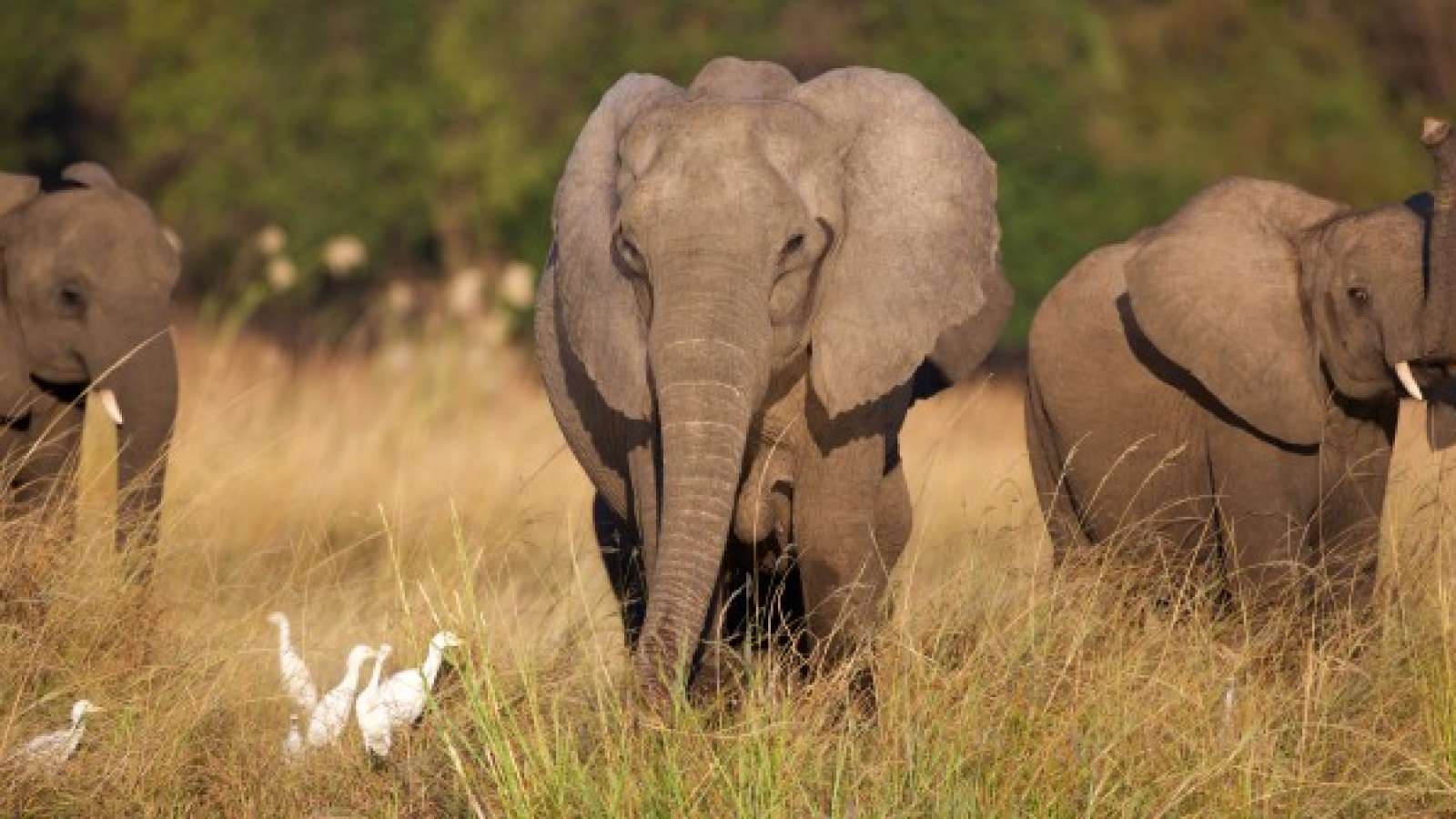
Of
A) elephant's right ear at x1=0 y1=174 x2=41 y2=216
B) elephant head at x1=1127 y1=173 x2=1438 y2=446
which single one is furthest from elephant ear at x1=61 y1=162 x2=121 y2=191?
elephant head at x1=1127 y1=173 x2=1438 y2=446

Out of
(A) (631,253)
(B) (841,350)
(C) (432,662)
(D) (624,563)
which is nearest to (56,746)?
(C) (432,662)

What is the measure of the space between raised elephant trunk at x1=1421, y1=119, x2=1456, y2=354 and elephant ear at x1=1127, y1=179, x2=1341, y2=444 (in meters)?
0.53

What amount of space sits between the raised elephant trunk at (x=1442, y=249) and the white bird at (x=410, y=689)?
2.75 m

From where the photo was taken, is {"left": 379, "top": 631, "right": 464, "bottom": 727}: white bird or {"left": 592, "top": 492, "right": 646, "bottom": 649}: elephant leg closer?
{"left": 379, "top": 631, "right": 464, "bottom": 727}: white bird

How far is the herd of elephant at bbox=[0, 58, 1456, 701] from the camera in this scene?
19.9ft

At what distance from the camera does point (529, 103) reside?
23.7 metres

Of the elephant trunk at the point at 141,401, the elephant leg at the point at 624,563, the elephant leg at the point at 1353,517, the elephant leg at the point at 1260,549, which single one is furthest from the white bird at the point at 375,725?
the elephant trunk at the point at 141,401

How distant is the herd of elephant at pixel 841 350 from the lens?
6.08 meters

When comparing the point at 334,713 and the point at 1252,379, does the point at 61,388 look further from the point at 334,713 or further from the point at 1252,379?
the point at 1252,379

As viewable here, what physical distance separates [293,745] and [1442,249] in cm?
317

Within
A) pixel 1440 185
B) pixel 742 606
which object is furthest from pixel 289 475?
pixel 1440 185

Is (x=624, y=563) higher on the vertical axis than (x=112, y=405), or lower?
higher

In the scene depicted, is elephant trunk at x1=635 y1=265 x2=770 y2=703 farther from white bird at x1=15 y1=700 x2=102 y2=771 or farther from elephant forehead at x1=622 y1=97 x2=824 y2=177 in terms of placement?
white bird at x1=15 y1=700 x2=102 y2=771

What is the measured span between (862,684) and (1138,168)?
16757 mm
